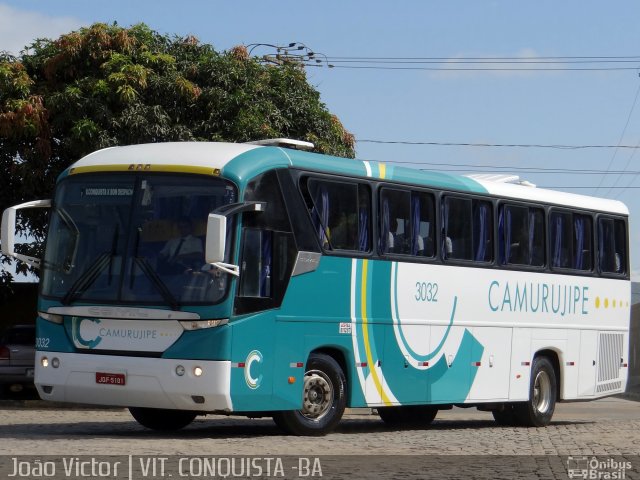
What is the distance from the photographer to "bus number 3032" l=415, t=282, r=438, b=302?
59.6 feet

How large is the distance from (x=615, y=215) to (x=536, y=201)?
2549mm

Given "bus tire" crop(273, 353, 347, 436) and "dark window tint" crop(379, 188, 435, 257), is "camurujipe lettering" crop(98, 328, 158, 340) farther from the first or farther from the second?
"dark window tint" crop(379, 188, 435, 257)

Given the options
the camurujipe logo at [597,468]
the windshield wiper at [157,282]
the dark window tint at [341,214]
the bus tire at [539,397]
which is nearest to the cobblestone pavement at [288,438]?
the bus tire at [539,397]

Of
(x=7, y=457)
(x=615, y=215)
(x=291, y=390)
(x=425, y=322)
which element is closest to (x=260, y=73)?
(x=615, y=215)

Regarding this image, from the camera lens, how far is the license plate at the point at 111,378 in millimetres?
15297

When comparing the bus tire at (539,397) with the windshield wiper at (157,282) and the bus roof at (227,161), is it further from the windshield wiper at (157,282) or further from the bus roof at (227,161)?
the windshield wiper at (157,282)

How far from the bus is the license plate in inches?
0.6

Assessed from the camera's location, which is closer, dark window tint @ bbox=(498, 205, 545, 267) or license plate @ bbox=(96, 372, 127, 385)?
license plate @ bbox=(96, 372, 127, 385)

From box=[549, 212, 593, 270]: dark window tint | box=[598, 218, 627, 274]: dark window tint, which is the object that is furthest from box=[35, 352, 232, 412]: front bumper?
box=[598, 218, 627, 274]: dark window tint

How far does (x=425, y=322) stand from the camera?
1830 centimetres

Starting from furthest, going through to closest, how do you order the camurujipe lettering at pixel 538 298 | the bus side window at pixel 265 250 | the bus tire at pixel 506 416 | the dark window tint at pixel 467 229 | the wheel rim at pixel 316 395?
the bus tire at pixel 506 416 < the camurujipe lettering at pixel 538 298 < the dark window tint at pixel 467 229 < the wheel rim at pixel 316 395 < the bus side window at pixel 265 250

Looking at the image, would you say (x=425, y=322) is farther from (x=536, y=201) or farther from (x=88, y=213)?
(x=88, y=213)

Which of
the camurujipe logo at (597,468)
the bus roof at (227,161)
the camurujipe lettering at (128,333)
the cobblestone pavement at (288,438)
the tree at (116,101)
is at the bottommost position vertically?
the cobblestone pavement at (288,438)

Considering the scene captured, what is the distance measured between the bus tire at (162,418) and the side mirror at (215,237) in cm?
389
